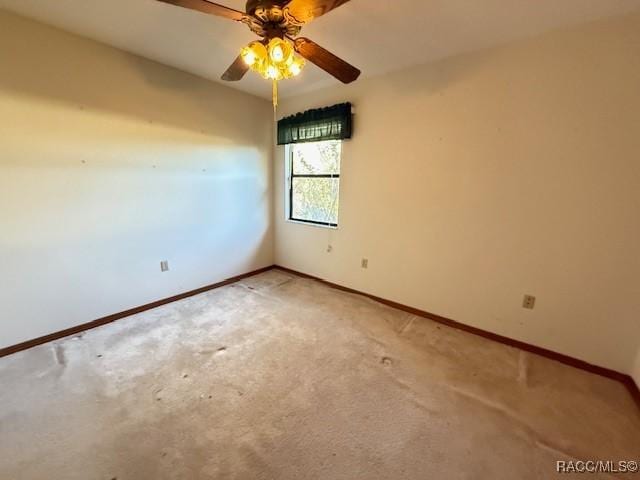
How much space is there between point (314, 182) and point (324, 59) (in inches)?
73.8

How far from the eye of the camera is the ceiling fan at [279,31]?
4.00 ft

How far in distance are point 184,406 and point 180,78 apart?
9.27 feet

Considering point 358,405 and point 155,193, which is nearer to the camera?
point 358,405

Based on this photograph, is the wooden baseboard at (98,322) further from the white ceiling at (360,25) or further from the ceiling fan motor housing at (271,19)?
the ceiling fan motor housing at (271,19)

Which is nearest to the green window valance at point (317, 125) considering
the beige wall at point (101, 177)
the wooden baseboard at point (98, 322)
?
the beige wall at point (101, 177)

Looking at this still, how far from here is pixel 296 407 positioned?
5.19ft

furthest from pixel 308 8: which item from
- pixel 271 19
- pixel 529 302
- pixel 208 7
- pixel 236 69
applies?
pixel 529 302

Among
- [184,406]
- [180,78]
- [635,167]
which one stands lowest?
[184,406]

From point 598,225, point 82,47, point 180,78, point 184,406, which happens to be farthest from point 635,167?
point 82,47

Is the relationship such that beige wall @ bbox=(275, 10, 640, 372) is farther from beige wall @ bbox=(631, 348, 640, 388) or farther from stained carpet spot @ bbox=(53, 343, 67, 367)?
stained carpet spot @ bbox=(53, 343, 67, 367)

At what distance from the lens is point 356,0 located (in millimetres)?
1566

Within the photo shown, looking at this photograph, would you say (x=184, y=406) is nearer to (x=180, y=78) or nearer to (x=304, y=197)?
(x=304, y=197)

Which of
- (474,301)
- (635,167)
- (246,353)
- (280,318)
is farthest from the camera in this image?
(280,318)

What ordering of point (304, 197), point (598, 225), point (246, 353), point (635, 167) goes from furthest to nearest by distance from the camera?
point (304, 197)
point (246, 353)
point (598, 225)
point (635, 167)
